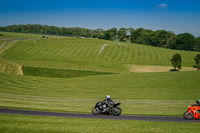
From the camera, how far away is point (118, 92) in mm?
37625

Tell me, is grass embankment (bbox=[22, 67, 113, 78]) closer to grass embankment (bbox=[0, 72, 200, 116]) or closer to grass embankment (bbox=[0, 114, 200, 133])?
grass embankment (bbox=[0, 72, 200, 116])

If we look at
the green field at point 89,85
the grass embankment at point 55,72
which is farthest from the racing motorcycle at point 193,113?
the grass embankment at point 55,72

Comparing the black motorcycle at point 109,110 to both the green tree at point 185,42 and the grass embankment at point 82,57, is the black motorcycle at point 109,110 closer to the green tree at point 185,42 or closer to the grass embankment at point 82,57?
the grass embankment at point 82,57

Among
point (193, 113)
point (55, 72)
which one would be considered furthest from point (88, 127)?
point (55, 72)

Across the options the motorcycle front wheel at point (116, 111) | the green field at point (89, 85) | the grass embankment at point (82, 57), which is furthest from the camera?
the grass embankment at point (82, 57)

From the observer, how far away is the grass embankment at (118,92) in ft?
90.1

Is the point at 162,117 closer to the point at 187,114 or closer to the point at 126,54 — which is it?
the point at 187,114

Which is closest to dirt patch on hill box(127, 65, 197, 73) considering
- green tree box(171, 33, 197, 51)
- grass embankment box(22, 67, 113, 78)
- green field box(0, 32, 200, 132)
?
green field box(0, 32, 200, 132)

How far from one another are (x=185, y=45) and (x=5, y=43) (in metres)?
120

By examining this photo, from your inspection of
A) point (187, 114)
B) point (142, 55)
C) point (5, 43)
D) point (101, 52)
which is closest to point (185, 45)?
point (142, 55)

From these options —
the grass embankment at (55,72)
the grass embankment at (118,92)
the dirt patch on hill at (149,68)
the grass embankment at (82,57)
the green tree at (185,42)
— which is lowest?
the grass embankment at (118,92)

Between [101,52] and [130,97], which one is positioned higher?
[101,52]

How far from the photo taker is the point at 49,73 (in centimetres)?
6038

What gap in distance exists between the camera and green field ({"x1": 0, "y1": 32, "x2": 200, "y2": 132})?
2245 cm
